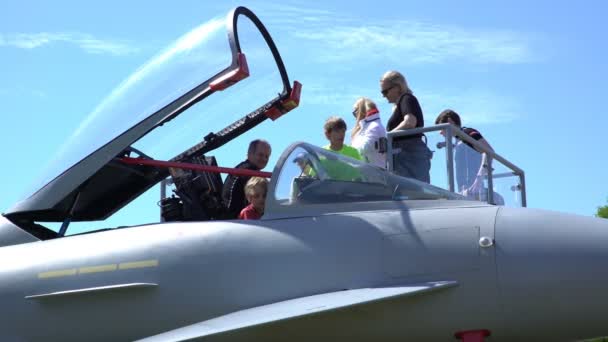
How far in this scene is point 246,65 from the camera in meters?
7.82

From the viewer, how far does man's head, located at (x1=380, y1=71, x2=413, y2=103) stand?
923cm

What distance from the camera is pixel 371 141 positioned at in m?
8.97

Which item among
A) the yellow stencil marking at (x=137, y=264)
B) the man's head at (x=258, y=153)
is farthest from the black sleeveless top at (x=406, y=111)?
the yellow stencil marking at (x=137, y=264)

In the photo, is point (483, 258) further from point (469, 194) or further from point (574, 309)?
point (469, 194)

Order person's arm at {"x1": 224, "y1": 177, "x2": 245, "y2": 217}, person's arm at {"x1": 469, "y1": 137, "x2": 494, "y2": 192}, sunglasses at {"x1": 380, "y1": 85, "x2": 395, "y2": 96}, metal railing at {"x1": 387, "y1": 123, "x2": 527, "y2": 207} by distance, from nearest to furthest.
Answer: person's arm at {"x1": 224, "y1": 177, "x2": 245, "y2": 217}, metal railing at {"x1": 387, "y1": 123, "x2": 527, "y2": 207}, sunglasses at {"x1": 380, "y1": 85, "x2": 395, "y2": 96}, person's arm at {"x1": 469, "y1": 137, "x2": 494, "y2": 192}

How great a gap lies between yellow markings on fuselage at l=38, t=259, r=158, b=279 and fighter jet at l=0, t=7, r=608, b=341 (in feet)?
0.04

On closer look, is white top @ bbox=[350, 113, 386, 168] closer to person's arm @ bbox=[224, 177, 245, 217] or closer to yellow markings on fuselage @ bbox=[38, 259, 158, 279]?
person's arm @ bbox=[224, 177, 245, 217]

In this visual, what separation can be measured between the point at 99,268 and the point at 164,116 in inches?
64.4

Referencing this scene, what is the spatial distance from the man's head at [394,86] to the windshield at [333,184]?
219cm

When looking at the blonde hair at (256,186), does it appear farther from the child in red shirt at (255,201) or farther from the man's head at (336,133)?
the man's head at (336,133)

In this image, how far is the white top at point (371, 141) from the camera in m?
8.96

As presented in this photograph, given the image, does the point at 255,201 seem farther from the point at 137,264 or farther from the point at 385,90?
the point at 385,90

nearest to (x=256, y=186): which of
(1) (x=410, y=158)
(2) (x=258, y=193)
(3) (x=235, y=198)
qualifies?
(2) (x=258, y=193)

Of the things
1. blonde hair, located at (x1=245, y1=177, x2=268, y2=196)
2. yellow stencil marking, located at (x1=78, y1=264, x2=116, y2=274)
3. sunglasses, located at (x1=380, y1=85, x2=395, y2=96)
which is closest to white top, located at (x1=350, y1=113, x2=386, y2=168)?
sunglasses, located at (x1=380, y1=85, x2=395, y2=96)
